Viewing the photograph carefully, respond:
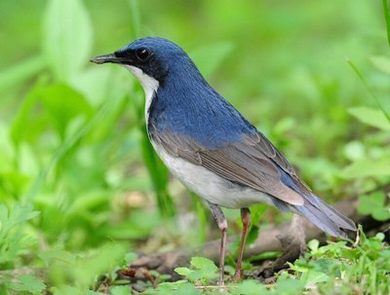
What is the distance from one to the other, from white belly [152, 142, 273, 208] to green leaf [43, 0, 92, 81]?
234cm

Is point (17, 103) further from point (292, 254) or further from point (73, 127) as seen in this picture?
point (292, 254)

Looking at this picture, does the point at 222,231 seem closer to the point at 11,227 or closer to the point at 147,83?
the point at 147,83

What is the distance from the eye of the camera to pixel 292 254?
5.75 m

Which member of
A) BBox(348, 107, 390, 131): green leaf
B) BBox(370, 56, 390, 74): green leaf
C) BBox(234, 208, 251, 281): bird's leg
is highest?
BBox(370, 56, 390, 74): green leaf

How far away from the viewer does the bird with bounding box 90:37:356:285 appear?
559 centimetres

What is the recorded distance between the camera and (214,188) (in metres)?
5.79

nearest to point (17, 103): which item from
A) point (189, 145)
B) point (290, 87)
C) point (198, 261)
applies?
point (290, 87)

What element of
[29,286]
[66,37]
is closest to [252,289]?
[29,286]

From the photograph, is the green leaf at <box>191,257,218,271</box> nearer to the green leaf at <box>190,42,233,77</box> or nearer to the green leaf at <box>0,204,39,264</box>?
the green leaf at <box>0,204,39,264</box>

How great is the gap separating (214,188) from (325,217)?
708 mm

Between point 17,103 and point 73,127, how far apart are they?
3.29 metres

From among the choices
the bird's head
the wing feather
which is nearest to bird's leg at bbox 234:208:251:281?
the wing feather

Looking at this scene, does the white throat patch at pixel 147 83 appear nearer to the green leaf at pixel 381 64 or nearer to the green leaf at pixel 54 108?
the green leaf at pixel 54 108

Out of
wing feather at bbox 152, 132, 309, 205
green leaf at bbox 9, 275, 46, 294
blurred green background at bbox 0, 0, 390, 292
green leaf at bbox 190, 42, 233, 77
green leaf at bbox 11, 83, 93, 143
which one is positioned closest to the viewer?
green leaf at bbox 9, 275, 46, 294
